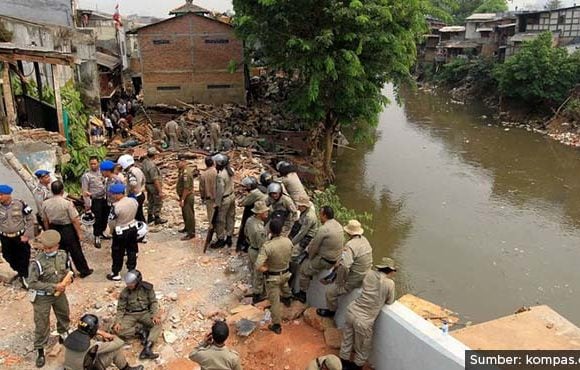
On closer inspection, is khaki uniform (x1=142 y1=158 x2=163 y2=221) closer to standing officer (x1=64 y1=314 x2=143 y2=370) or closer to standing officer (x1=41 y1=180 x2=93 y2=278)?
standing officer (x1=41 y1=180 x2=93 y2=278)

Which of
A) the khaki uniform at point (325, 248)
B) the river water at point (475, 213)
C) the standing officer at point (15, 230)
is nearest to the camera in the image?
the khaki uniform at point (325, 248)

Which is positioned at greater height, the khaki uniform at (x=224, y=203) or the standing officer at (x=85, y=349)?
the khaki uniform at (x=224, y=203)

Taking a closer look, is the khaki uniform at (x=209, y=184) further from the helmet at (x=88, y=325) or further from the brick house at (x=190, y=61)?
the brick house at (x=190, y=61)

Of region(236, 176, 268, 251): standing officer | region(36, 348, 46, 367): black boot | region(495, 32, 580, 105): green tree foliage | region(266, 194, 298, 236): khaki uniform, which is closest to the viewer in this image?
region(36, 348, 46, 367): black boot

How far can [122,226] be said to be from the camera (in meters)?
6.82

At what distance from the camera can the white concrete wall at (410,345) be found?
459cm

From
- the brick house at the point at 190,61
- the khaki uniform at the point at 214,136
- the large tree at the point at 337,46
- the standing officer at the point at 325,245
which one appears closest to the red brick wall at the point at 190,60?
the brick house at the point at 190,61

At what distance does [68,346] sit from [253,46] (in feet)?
47.2

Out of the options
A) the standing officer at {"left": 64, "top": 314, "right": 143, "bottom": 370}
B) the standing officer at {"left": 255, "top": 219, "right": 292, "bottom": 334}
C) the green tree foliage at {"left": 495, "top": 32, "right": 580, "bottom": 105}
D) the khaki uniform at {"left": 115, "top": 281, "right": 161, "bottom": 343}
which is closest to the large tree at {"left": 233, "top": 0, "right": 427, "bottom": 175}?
the standing officer at {"left": 255, "top": 219, "right": 292, "bottom": 334}

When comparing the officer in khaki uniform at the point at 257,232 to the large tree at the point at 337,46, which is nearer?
the officer in khaki uniform at the point at 257,232

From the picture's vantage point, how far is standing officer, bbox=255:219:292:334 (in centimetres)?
597

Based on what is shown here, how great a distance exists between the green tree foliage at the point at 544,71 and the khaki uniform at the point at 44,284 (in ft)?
94.1

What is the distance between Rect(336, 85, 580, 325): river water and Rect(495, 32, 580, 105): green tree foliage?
2976 millimetres

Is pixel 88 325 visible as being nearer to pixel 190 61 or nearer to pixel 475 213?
pixel 475 213
